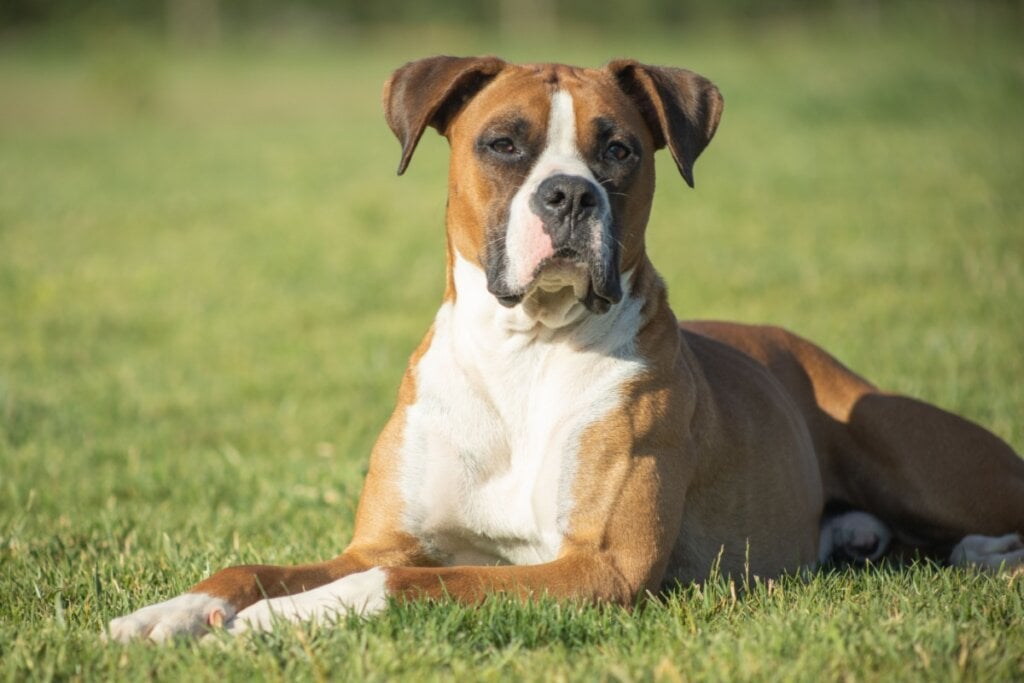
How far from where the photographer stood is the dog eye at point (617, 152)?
4.29 meters

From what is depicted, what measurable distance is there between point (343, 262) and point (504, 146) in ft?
26.4

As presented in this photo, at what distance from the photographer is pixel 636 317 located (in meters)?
4.39

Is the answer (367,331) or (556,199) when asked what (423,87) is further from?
(367,331)

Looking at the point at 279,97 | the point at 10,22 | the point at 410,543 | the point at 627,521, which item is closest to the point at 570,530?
the point at 627,521

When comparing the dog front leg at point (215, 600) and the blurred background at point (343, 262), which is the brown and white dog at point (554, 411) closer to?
the dog front leg at point (215, 600)

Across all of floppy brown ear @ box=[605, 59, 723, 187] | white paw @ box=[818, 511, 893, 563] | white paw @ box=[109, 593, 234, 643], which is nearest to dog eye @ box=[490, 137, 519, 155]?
floppy brown ear @ box=[605, 59, 723, 187]

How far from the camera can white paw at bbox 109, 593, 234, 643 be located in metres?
3.52

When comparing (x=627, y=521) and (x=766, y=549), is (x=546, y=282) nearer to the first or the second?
(x=627, y=521)

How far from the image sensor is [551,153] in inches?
167

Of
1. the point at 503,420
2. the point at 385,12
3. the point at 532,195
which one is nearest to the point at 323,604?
the point at 503,420

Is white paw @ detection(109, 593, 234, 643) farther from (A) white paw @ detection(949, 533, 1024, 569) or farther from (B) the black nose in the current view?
(A) white paw @ detection(949, 533, 1024, 569)

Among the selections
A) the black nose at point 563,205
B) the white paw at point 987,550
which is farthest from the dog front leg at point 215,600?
the white paw at point 987,550

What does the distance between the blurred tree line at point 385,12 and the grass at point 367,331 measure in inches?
874

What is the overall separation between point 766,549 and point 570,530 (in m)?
1.05
